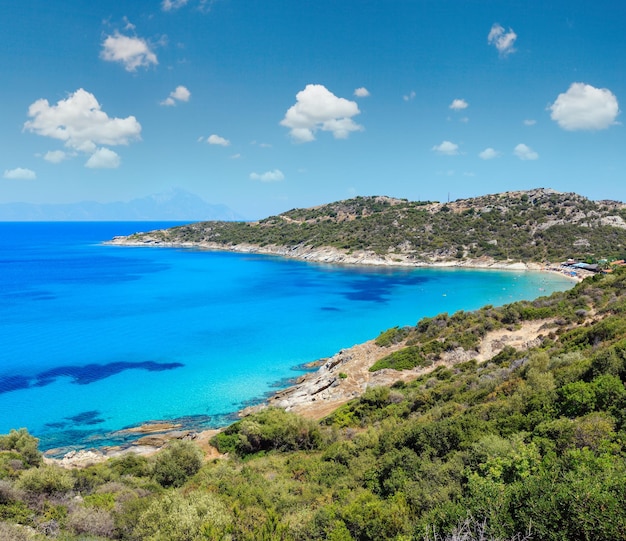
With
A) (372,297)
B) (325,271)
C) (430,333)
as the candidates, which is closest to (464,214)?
(325,271)

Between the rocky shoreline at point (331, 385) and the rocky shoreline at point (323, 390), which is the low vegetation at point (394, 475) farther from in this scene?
the rocky shoreline at point (331, 385)

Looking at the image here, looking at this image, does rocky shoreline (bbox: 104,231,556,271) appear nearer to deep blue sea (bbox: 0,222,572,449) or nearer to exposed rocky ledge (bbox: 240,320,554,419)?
deep blue sea (bbox: 0,222,572,449)

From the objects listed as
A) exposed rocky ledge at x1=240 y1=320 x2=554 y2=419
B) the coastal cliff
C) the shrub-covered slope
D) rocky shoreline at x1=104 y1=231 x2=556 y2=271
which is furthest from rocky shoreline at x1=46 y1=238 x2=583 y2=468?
the shrub-covered slope

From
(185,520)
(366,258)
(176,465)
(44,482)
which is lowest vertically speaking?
(176,465)

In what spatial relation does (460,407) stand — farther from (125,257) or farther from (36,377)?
(125,257)

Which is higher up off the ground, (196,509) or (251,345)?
(196,509)

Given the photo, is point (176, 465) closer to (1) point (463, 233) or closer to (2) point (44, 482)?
(2) point (44, 482)

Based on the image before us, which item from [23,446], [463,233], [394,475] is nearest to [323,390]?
[394,475]
